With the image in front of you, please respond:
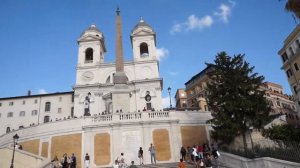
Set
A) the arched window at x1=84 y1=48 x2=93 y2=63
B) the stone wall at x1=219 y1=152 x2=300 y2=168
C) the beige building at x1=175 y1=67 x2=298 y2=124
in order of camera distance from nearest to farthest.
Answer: the stone wall at x1=219 y1=152 x2=300 y2=168
the arched window at x1=84 y1=48 x2=93 y2=63
the beige building at x1=175 y1=67 x2=298 y2=124

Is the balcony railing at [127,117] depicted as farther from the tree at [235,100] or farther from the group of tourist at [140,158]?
the tree at [235,100]

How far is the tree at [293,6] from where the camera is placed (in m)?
13.2

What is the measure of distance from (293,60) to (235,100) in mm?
26079

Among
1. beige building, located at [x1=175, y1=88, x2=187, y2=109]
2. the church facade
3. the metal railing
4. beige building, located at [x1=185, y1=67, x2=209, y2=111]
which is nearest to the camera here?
the metal railing

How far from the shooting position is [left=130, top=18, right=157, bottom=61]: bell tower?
5450 cm

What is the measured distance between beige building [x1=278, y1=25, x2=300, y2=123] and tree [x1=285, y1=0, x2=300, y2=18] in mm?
33780

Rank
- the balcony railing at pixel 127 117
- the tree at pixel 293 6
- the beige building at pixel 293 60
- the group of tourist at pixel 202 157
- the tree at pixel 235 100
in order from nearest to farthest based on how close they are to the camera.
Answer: the tree at pixel 293 6 < the group of tourist at pixel 202 157 < the tree at pixel 235 100 < the balcony railing at pixel 127 117 < the beige building at pixel 293 60

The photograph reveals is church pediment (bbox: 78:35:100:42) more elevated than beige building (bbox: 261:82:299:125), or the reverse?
church pediment (bbox: 78:35:100:42)

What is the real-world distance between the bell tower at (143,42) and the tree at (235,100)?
28403 millimetres

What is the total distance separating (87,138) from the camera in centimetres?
2823

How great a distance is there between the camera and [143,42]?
5584 cm

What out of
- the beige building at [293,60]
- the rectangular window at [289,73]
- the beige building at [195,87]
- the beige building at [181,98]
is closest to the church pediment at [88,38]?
the beige building at [195,87]

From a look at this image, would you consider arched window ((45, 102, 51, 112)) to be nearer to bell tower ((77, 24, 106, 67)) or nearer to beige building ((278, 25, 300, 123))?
bell tower ((77, 24, 106, 67))

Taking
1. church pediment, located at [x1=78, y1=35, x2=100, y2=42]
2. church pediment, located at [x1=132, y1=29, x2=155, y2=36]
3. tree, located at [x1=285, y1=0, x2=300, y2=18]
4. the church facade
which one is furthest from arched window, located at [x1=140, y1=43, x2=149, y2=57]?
tree, located at [x1=285, y1=0, x2=300, y2=18]
